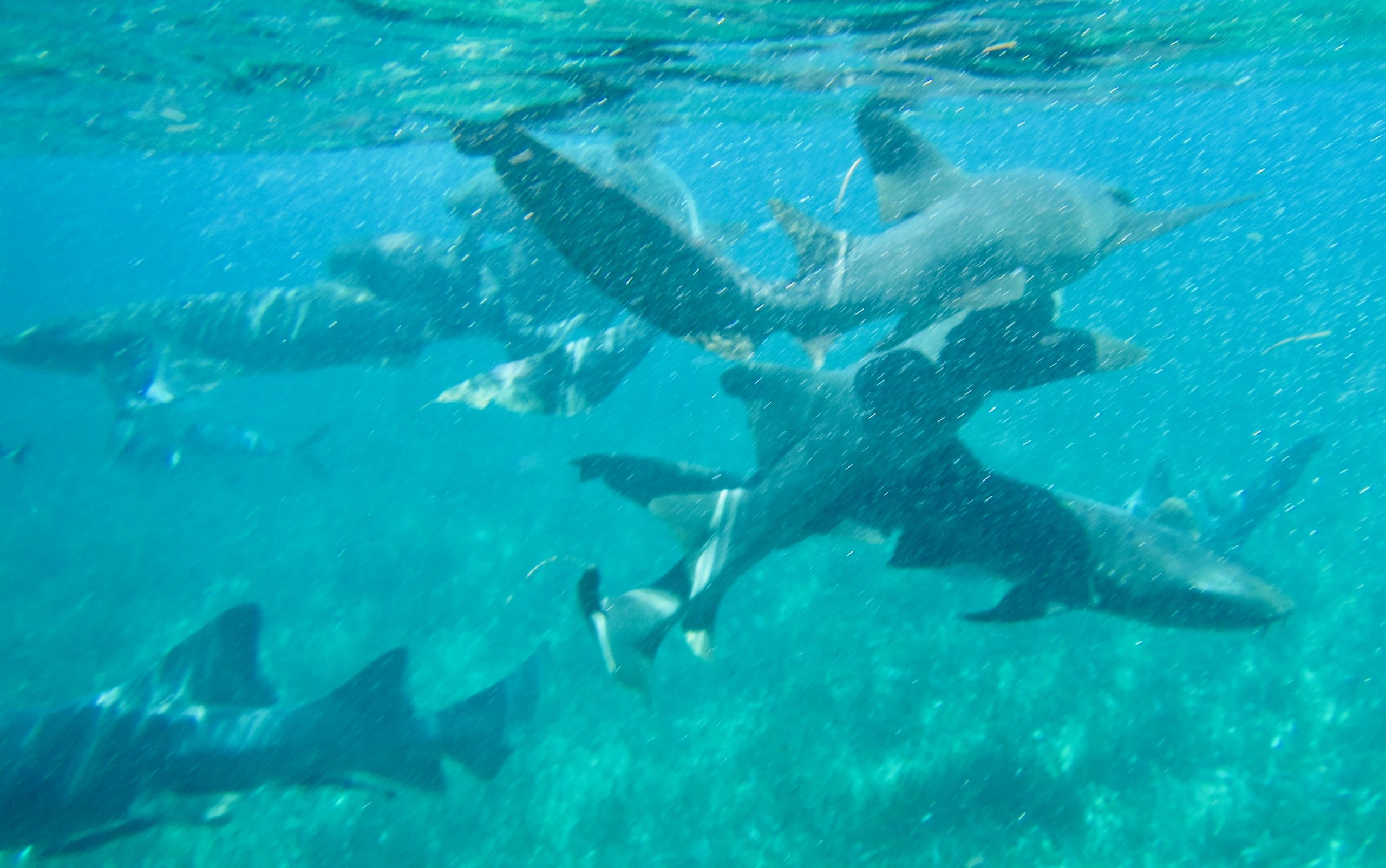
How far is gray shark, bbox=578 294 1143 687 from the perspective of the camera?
5617 millimetres

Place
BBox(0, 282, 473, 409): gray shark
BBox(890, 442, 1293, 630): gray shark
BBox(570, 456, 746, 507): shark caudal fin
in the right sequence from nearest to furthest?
BBox(890, 442, 1293, 630): gray shark < BBox(570, 456, 746, 507): shark caudal fin < BBox(0, 282, 473, 409): gray shark

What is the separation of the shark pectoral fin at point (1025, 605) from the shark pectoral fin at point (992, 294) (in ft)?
8.77

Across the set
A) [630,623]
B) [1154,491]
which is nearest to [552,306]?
[630,623]

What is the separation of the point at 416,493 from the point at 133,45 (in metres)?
11.6

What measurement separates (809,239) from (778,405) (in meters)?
1.55

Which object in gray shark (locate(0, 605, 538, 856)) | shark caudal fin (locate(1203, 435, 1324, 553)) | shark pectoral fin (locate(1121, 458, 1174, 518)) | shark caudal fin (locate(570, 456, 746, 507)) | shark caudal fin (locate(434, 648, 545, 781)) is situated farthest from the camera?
shark caudal fin (locate(1203, 435, 1324, 553))

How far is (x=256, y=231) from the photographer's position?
5886 inches

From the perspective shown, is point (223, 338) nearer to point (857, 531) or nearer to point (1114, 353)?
point (857, 531)

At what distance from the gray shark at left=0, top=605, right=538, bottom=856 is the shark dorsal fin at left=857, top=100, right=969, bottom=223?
6895mm

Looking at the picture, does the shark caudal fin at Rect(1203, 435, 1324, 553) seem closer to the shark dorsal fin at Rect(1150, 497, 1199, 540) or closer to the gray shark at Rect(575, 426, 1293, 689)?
Result: the shark dorsal fin at Rect(1150, 497, 1199, 540)

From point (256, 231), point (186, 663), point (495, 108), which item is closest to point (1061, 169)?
point (186, 663)

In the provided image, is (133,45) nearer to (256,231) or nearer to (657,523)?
(657,523)

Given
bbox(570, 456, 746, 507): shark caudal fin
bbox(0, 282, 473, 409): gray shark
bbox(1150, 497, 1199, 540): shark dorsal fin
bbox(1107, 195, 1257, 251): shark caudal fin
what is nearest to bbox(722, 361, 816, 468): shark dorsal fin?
bbox(570, 456, 746, 507): shark caudal fin

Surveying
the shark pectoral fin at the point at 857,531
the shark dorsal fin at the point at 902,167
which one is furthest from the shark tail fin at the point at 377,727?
the shark dorsal fin at the point at 902,167
